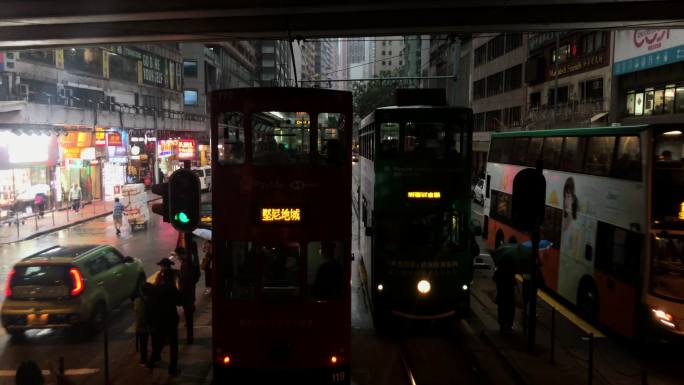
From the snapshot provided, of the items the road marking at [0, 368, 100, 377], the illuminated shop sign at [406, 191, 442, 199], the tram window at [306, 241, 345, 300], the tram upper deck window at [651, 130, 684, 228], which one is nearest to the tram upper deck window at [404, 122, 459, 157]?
the illuminated shop sign at [406, 191, 442, 199]

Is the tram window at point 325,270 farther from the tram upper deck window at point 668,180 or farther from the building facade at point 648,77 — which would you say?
the building facade at point 648,77

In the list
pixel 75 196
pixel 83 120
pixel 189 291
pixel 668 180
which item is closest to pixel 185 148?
pixel 75 196

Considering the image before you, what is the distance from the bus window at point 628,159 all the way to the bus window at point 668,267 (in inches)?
47.8

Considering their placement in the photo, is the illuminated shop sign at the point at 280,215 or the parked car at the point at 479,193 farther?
the parked car at the point at 479,193

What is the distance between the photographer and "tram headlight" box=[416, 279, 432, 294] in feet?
37.8

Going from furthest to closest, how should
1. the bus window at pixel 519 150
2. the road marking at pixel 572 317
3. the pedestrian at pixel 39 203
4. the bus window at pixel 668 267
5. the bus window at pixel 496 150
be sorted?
1. the pedestrian at pixel 39 203
2. the bus window at pixel 496 150
3. the bus window at pixel 519 150
4. the road marking at pixel 572 317
5. the bus window at pixel 668 267

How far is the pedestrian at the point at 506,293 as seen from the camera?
37.5 feet

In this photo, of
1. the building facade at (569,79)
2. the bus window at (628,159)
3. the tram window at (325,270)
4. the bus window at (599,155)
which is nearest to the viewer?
the tram window at (325,270)

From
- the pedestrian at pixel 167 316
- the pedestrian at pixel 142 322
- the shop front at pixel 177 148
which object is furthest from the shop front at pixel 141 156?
the pedestrian at pixel 167 316

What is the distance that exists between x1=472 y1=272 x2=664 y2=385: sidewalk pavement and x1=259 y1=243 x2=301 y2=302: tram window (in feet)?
13.2

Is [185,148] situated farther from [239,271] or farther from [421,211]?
[239,271]

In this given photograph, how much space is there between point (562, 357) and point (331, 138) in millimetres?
5894

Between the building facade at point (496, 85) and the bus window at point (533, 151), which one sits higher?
the building facade at point (496, 85)

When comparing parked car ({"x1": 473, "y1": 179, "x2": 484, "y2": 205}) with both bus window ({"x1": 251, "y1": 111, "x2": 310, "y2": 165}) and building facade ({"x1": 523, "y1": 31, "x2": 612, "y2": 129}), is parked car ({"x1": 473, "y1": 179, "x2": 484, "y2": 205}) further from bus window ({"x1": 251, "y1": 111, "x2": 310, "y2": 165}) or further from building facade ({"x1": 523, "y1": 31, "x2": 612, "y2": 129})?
bus window ({"x1": 251, "y1": 111, "x2": 310, "y2": 165})
